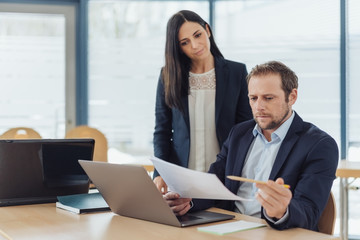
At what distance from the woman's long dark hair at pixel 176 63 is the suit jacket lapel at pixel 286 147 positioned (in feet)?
2.65

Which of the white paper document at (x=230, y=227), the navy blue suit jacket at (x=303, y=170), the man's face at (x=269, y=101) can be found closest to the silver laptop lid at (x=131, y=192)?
the white paper document at (x=230, y=227)

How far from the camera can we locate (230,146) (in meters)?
2.03

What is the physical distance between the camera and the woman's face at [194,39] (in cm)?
240

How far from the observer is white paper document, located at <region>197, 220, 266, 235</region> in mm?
1455

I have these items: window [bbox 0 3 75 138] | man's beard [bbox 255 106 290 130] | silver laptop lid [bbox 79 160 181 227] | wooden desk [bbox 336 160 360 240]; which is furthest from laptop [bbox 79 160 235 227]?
window [bbox 0 3 75 138]

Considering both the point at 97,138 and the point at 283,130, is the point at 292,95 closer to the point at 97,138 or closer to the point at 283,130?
the point at 283,130

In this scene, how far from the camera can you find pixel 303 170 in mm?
1702

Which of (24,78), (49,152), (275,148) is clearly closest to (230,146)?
(275,148)

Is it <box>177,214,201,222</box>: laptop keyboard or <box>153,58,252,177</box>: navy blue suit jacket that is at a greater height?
<box>153,58,252,177</box>: navy blue suit jacket

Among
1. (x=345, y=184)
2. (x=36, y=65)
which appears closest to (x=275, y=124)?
(x=345, y=184)

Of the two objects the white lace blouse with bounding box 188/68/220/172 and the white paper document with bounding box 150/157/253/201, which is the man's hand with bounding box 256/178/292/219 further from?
the white lace blouse with bounding box 188/68/220/172

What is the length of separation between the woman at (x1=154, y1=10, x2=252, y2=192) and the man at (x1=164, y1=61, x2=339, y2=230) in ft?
1.47

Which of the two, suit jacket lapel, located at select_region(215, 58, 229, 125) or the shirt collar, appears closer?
the shirt collar

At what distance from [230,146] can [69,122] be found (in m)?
3.02
